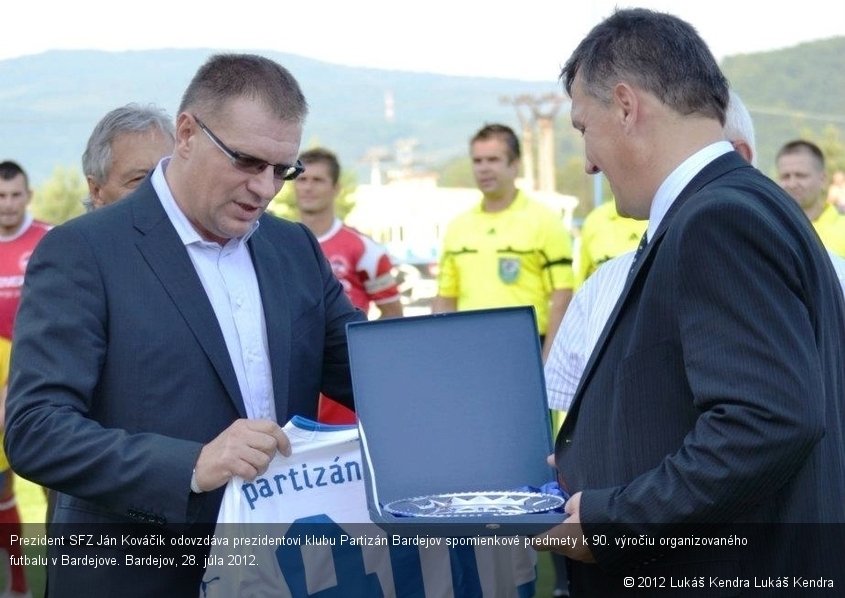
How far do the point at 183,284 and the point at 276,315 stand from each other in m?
0.23

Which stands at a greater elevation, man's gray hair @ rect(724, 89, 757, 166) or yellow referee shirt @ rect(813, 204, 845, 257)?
man's gray hair @ rect(724, 89, 757, 166)

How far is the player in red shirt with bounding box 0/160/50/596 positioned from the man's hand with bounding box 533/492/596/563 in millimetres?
4110

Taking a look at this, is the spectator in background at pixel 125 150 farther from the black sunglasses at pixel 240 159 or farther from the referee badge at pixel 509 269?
the referee badge at pixel 509 269

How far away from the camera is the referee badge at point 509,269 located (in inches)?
276

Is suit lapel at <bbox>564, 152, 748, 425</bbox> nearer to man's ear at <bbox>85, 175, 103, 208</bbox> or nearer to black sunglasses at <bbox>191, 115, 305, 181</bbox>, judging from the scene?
black sunglasses at <bbox>191, 115, 305, 181</bbox>

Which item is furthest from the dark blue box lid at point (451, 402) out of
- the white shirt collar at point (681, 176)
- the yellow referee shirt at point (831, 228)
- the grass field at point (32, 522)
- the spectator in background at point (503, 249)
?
the yellow referee shirt at point (831, 228)

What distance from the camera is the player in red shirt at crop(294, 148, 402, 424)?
22.0 ft

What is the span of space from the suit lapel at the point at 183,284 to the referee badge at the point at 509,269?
471 centimetres

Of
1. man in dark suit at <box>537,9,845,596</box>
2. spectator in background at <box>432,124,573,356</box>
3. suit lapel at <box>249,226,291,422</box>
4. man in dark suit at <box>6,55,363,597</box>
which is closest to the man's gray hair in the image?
man in dark suit at <box>537,9,845,596</box>

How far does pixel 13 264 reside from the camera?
6.80 m

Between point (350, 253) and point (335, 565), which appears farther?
point (350, 253)

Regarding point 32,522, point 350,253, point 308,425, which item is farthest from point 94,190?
point 32,522

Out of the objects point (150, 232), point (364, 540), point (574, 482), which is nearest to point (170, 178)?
point (150, 232)

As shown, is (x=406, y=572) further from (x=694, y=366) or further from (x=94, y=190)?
(x=94, y=190)
